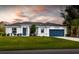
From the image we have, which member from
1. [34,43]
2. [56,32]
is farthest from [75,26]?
[34,43]

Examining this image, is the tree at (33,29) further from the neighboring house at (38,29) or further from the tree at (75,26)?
the tree at (75,26)

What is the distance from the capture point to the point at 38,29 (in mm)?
11062

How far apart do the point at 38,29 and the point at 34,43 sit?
11.5 inches

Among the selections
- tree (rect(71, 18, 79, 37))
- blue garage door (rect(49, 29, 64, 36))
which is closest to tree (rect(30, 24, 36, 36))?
blue garage door (rect(49, 29, 64, 36))

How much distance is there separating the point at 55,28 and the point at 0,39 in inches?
43.1

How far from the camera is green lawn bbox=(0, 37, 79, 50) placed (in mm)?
10969

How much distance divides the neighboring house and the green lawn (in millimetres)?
99

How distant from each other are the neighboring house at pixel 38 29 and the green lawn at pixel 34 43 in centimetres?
10

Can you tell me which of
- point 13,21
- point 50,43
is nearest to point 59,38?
point 50,43

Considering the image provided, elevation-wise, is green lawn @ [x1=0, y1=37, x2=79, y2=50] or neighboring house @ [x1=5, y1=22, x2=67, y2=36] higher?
neighboring house @ [x1=5, y1=22, x2=67, y2=36]

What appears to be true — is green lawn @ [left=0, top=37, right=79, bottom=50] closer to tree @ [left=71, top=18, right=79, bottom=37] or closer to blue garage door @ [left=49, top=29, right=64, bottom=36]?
blue garage door @ [left=49, top=29, right=64, bottom=36]

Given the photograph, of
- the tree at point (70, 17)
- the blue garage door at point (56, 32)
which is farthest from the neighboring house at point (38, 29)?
the tree at point (70, 17)
